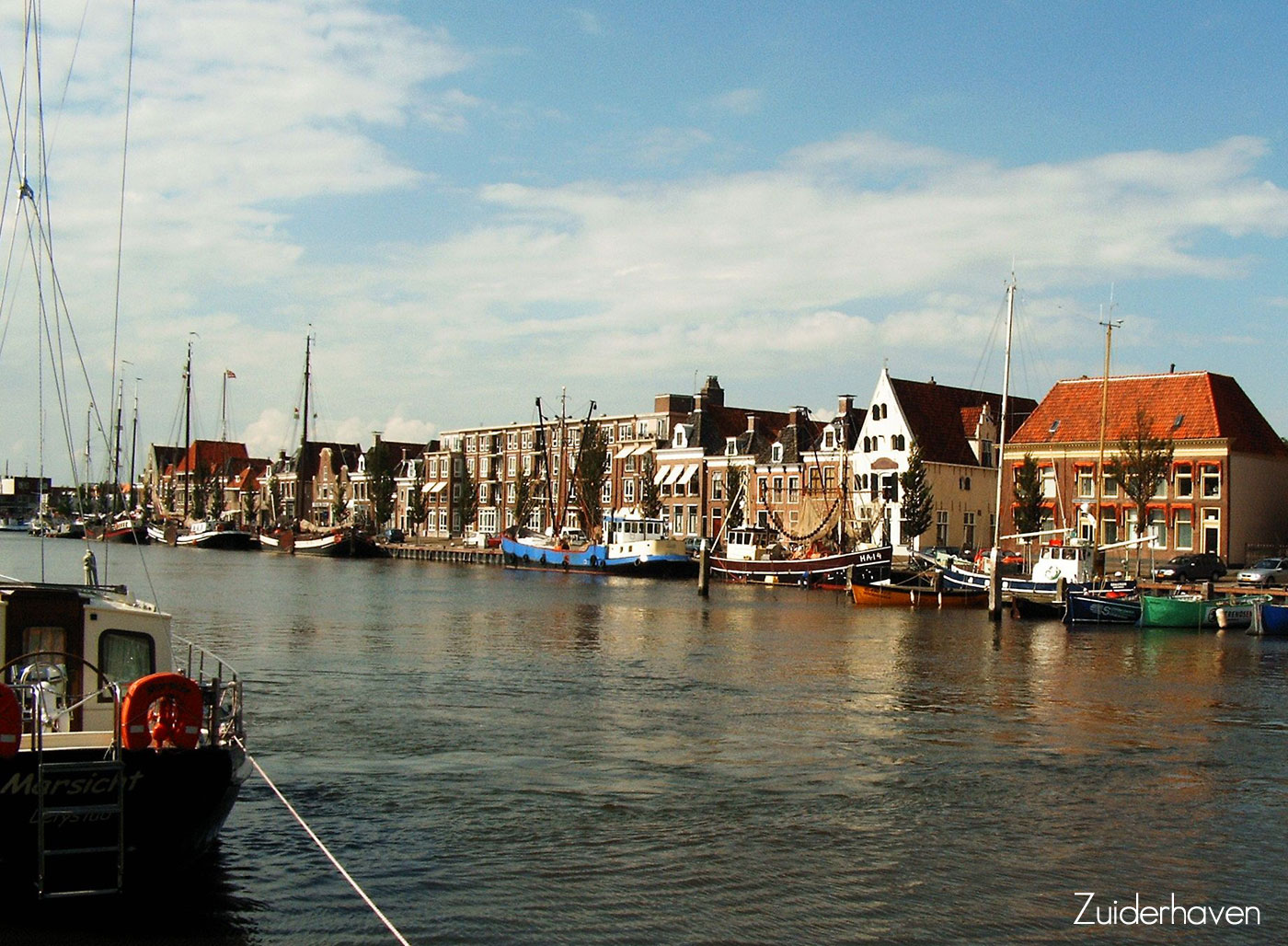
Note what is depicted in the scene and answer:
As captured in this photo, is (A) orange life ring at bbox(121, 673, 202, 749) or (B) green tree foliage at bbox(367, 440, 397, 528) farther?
(B) green tree foliage at bbox(367, 440, 397, 528)

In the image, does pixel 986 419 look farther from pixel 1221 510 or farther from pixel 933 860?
pixel 933 860

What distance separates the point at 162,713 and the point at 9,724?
162cm

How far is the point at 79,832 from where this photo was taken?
14.2 metres

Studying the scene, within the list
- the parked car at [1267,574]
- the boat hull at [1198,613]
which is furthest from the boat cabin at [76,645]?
the parked car at [1267,574]

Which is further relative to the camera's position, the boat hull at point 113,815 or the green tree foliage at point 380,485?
the green tree foliage at point 380,485

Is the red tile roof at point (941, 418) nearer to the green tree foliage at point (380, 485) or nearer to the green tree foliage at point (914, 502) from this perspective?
the green tree foliage at point (914, 502)

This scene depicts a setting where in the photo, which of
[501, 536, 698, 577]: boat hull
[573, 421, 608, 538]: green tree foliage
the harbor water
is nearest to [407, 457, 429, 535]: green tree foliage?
[501, 536, 698, 577]: boat hull

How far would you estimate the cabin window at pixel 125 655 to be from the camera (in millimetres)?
17672

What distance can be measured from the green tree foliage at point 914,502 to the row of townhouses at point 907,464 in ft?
9.72

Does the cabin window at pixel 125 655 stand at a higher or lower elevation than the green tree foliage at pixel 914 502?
lower

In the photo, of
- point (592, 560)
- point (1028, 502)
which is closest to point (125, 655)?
point (1028, 502)

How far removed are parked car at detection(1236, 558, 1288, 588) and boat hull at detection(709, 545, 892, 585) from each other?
1992 centimetres

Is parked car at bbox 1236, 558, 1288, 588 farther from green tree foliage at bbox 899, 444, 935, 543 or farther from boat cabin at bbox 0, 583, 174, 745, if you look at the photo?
boat cabin at bbox 0, 583, 174, 745

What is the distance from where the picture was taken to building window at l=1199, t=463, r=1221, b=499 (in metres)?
82.9
